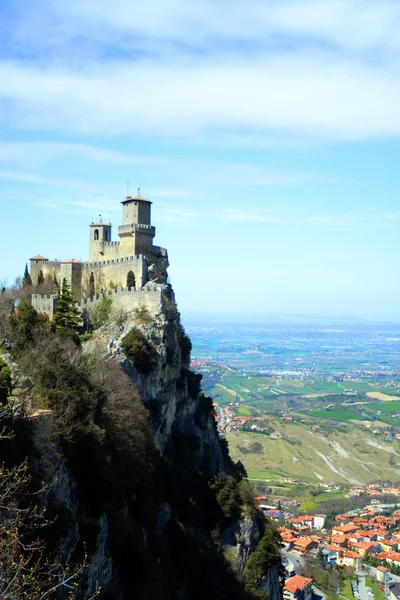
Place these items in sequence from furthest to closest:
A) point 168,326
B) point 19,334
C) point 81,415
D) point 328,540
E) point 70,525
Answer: point 328,540
point 168,326
point 19,334
point 81,415
point 70,525

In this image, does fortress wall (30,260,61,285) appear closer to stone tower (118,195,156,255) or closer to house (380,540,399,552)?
stone tower (118,195,156,255)

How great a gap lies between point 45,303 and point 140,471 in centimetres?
1474

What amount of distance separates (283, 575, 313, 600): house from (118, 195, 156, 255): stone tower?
29.7m

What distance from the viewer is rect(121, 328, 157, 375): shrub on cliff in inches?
1201

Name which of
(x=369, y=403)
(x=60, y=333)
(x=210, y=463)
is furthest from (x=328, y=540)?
(x=369, y=403)

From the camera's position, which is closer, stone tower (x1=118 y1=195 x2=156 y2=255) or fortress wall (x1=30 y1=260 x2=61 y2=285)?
stone tower (x1=118 y1=195 x2=156 y2=255)

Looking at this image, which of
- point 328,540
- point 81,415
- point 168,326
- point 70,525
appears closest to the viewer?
point 70,525

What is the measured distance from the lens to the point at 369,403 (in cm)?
18875

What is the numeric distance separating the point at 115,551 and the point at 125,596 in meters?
1.37

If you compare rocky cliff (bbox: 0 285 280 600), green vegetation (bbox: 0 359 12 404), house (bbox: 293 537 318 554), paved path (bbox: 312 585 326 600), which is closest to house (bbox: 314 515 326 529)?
house (bbox: 293 537 318 554)

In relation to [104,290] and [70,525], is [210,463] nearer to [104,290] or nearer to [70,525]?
[104,290]

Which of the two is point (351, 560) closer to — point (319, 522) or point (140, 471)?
point (319, 522)

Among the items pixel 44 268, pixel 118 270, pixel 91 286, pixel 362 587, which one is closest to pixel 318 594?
pixel 362 587

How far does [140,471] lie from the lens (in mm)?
26250
